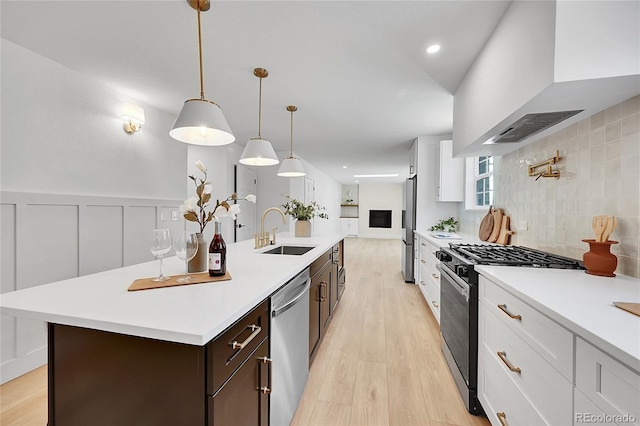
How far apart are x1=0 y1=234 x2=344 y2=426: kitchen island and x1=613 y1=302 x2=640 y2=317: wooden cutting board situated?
1277mm

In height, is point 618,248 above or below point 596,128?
below

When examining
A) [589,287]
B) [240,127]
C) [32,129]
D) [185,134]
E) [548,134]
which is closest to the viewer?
[589,287]

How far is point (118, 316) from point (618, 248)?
2.27 meters

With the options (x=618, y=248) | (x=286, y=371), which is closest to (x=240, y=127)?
(x=286, y=371)

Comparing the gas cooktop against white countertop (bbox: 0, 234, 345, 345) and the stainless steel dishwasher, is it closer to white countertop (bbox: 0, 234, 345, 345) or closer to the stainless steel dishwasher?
the stainless steel dishwasher

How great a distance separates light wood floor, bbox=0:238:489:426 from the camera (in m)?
1.62

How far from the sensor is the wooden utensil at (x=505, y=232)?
2.54 meters

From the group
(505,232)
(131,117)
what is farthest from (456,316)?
(131,117)

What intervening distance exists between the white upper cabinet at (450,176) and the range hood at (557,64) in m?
2.02

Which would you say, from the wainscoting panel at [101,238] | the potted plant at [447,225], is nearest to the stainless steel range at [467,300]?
the potted plant at [447,225]

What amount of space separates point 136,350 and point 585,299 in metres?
1.62

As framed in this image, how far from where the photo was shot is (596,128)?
156 cm

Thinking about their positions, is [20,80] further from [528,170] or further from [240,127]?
[528,170]

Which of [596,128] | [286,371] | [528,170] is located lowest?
[286,371]
